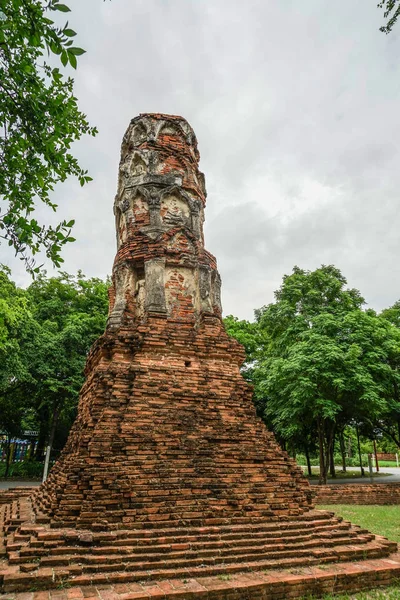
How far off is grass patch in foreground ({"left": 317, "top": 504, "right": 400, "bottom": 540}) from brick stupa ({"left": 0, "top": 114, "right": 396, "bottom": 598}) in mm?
2881

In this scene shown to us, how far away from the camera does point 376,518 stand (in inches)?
410

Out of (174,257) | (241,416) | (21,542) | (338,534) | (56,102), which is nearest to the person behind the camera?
(56,102)

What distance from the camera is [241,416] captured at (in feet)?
22.4

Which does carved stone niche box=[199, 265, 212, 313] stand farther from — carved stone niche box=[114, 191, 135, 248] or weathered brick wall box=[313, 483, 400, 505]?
weathered brick wall box=[313, 483, 400, 505]

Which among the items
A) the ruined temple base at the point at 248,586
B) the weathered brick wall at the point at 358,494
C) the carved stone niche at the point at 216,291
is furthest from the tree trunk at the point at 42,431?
the ruined temple base at the point at 248,586

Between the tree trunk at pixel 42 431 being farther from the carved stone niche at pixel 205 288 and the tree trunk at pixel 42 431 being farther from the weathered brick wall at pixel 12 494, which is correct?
the carved stone niche at pixel 205 288

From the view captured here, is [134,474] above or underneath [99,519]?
above

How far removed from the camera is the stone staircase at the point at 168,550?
4.34m

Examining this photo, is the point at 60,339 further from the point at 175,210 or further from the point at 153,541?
the point at 153,541

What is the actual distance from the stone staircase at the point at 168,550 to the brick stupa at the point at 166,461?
0.05 ft

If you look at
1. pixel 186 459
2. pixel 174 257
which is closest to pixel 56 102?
pixel 174 257

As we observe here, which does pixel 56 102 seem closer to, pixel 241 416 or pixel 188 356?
pixel 188 356

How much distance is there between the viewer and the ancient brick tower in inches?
214

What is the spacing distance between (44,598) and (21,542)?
1.14m
